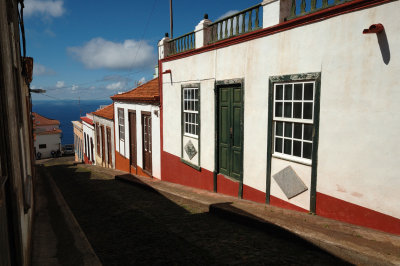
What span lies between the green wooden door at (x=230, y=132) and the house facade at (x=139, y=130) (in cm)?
413

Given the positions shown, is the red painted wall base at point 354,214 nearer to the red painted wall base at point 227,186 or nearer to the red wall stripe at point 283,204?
the red wall stripe at point 283,204

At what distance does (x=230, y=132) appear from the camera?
24.6 ft

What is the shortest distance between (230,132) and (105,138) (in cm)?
1411

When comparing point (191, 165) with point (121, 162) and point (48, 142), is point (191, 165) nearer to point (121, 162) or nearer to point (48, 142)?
point (121, 162)

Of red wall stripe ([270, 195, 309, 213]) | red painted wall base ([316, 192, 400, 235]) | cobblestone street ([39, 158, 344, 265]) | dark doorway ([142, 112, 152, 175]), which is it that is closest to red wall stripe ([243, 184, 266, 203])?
red wall stripe ([270, 195, 309, 213])

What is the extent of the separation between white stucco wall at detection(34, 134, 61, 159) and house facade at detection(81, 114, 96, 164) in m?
23.6

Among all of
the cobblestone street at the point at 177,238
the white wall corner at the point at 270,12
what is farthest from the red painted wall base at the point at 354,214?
the white wall corner at the point at 270,12

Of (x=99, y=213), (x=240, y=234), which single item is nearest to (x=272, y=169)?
(x=240, y=234)

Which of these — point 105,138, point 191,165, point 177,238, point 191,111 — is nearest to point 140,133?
point 191,165

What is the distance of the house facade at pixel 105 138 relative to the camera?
18219mm

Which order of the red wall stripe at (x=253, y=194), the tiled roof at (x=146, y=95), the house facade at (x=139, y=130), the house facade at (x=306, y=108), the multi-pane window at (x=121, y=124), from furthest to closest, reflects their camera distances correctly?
the multi-pane window at (x=121, y=124)
the house facade at (x=139, y=130)
the tiled roof at (x=146, y=95)
the red wall stripe at (x=253, y=194)
the house facade at (x=306, y=108)

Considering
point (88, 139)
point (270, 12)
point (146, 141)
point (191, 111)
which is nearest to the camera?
point (270, 12)

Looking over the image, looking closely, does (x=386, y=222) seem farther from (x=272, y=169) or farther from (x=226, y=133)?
(x=226, y=133)

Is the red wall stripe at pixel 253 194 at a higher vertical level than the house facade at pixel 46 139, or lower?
higher
